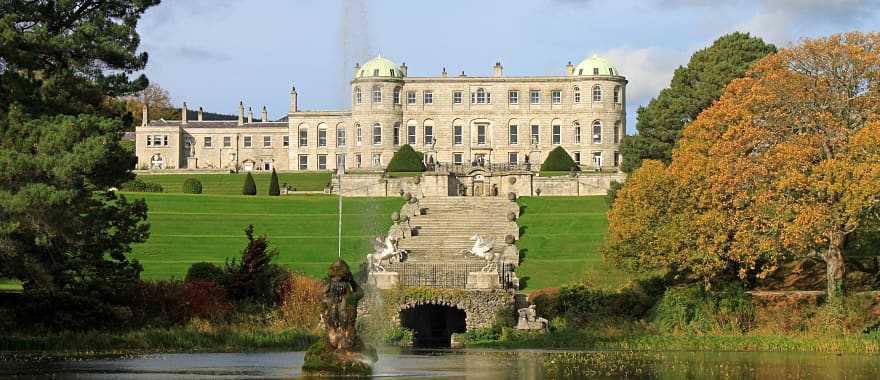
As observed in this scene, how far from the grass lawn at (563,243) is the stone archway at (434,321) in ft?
9.82

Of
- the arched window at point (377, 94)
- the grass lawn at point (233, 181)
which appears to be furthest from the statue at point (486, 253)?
the arched window at point (377, 94)

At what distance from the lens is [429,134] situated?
361 feet

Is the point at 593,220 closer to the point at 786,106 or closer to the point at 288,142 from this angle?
the point at 786,106

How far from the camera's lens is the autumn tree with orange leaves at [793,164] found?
40281mm

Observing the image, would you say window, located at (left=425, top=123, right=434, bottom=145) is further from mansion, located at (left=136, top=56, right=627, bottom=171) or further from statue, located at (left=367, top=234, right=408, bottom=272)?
statue, located at (left=367, top=234, right=408, bottom=272)

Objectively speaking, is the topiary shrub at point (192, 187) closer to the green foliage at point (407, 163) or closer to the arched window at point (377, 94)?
the green foliage at point (407, 163)

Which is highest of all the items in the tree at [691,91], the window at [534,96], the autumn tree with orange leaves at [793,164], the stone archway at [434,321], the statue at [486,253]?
the window at [534,96]

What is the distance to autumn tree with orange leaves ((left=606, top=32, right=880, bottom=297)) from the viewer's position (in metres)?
40.3

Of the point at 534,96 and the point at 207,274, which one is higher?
the point at 534,96

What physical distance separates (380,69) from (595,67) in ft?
56.0

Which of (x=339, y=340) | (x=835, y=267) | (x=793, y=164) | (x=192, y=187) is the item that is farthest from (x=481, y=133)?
(x=339, y=340)

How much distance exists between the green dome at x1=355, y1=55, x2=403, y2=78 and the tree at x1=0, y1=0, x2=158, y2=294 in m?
69.6

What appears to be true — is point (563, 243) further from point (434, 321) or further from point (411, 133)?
point (411, 133)

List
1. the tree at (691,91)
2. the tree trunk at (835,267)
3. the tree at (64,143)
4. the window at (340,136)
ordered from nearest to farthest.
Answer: the tree at (64,143) → the tree trunk at (835,267) → the tree at (691,91) → the window at (340,136)
